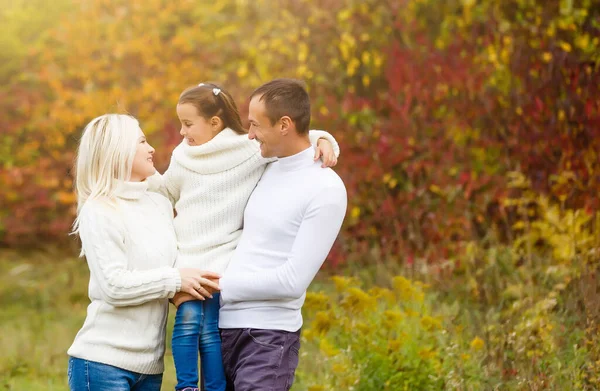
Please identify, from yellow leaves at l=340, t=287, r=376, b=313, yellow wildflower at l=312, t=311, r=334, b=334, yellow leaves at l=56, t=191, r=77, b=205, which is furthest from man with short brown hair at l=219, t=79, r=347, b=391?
yellow leaves at l=56, t=191, r=77, b=205

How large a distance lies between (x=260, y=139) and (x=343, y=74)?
4.94 m

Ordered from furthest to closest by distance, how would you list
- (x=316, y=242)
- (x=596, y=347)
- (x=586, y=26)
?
1. (x=586, y=26)
2. (x=596, y=347)
3. (x=316, y=242)

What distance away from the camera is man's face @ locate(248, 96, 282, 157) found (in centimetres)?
320

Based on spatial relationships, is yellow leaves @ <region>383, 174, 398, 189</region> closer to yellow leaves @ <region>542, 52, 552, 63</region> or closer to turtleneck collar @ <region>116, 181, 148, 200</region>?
yellow leaves @ <region>542, 52, 552, 63</region>

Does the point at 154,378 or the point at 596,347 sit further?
the point at 596,347

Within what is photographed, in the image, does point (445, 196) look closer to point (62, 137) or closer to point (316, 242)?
point (316, 242)

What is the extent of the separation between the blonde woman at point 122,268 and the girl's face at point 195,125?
0.19 meters

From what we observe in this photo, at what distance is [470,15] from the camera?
25.0 ft

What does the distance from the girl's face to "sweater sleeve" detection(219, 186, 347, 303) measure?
59 centimetres

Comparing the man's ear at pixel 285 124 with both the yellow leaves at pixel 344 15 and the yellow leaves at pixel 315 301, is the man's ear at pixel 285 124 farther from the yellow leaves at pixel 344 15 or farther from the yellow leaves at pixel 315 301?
the yellow leaves at pixel 344 15

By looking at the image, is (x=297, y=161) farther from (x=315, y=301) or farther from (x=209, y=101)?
(x=315, y=301)

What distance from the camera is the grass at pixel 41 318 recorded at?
18.5 ft

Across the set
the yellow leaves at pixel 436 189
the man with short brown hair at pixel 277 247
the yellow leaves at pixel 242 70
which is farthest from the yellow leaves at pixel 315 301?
the yellow leaves at pixel 242 70

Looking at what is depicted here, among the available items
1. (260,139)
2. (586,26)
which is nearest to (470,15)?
(586,26)
